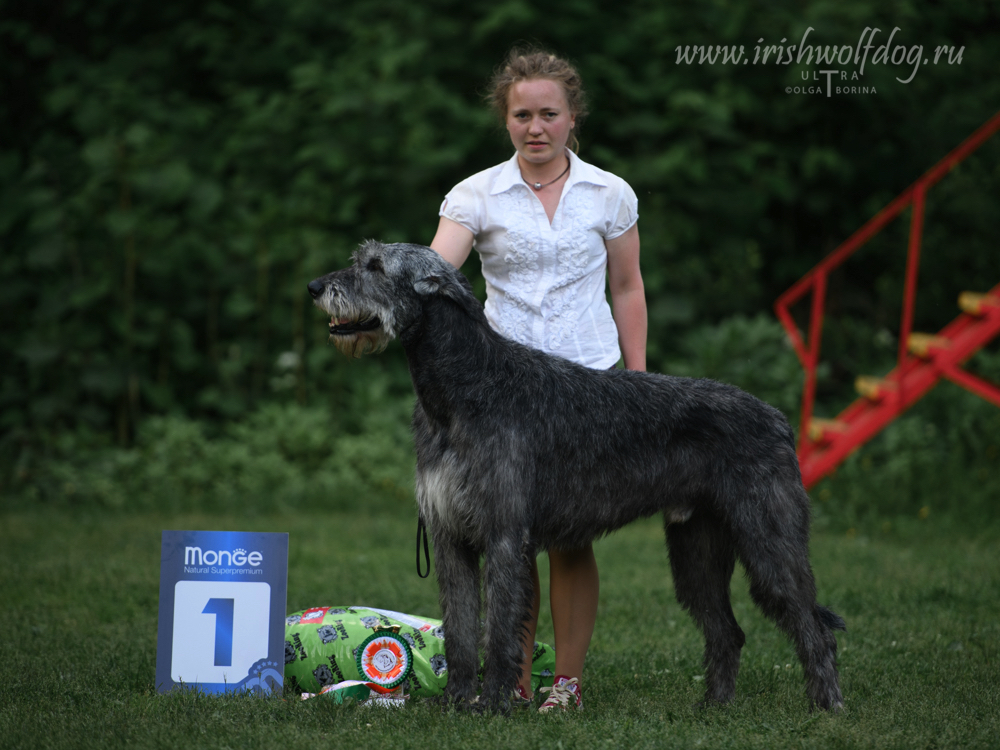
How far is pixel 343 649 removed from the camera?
448cm

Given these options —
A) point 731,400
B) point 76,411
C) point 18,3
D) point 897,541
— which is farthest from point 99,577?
point 18,3

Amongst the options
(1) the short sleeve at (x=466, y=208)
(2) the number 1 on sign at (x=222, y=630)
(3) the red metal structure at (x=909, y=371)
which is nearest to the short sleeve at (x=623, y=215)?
(1) the short sleeve at (x=466, y=208)

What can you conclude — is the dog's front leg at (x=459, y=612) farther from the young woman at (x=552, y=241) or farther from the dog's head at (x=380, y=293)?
the dog's head at (x=380, y=293)

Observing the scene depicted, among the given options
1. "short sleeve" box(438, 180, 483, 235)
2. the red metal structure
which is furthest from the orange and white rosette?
the red metal structure

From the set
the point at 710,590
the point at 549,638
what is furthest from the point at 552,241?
the point at 549,638

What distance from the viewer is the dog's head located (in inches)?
153

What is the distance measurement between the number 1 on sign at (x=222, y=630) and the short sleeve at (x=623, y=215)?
216 cm

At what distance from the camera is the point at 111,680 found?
451 cm

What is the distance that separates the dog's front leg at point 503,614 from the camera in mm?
3877

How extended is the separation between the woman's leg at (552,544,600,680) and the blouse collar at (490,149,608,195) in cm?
150

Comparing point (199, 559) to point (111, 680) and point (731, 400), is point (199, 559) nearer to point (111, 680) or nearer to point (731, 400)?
point (111, 680)

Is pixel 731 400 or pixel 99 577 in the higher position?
pixel 731 400

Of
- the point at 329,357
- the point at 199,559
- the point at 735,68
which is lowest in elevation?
the point at 199,559

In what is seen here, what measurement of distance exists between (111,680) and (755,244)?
8.42m
